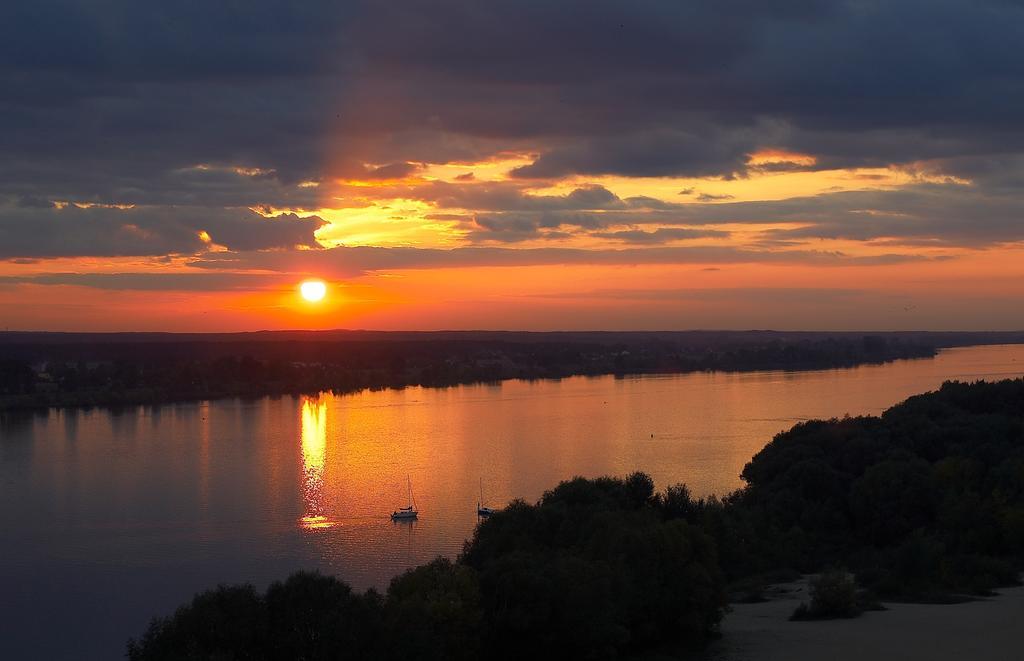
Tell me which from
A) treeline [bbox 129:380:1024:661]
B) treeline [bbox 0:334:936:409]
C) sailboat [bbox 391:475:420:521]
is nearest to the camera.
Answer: treeline [bbox 129:380:1024:661]

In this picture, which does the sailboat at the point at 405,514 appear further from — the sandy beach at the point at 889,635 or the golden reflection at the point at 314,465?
the sandy beach at the point at 889,635

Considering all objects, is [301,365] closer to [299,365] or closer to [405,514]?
[299,365]

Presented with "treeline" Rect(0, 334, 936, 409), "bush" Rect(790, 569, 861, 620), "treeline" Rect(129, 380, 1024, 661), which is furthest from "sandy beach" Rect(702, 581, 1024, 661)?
"treeline" Rect(0, 334, 936, 409)

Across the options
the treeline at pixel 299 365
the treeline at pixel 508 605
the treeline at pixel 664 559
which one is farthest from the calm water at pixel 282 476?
the treeline at pixel 508 605

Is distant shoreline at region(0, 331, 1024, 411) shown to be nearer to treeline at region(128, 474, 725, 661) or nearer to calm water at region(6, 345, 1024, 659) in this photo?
calm water at region(6, 345, 1024, 659)

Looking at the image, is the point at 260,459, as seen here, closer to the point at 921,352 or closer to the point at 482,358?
the point at 482,358
